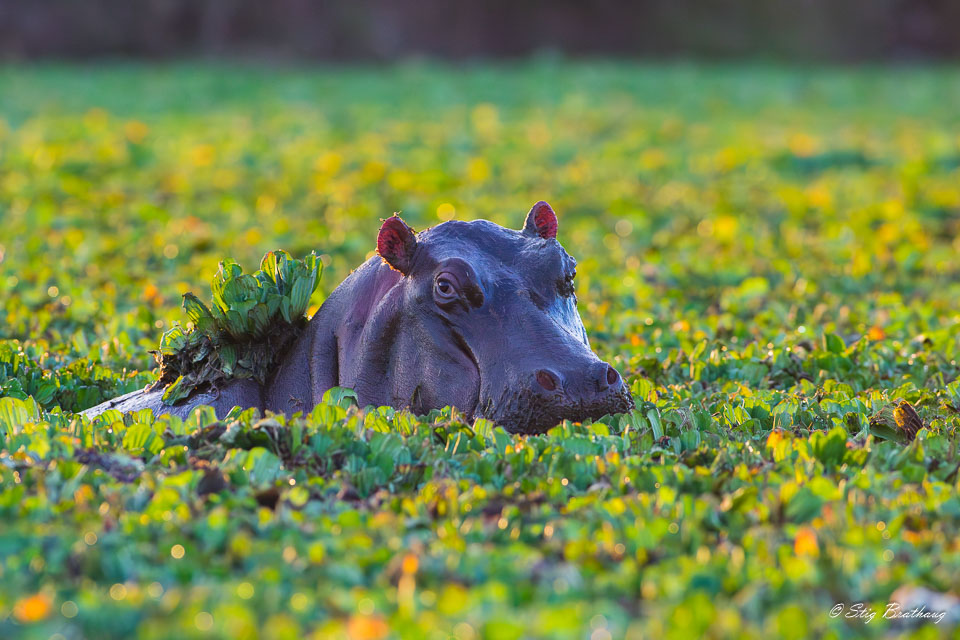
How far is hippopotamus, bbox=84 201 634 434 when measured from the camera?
147 inches

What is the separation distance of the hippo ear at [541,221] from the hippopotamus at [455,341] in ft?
0.20

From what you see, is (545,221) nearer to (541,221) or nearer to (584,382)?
(541,221)

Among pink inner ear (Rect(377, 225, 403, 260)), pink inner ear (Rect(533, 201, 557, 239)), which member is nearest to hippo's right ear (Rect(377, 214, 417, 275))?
pink inner ear (Rect(377, 225, 403, 260))

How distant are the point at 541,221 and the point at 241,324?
44.8 inches

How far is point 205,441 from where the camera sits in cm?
373

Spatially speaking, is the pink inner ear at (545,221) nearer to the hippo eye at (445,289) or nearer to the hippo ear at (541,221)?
the hippo ear at (541,221)

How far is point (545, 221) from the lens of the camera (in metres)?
4.48

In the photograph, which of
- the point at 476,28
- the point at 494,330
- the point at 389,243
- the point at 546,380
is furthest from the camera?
the point at 476,28

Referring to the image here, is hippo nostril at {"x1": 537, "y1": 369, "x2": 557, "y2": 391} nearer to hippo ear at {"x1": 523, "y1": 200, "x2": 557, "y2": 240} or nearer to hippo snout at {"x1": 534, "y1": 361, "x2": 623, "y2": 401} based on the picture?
hippo snout at {"x1": 534, "y1": 361, "x2": 623, "y2": 401}

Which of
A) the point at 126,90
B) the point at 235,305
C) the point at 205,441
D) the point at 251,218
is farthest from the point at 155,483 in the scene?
the point at 126,90

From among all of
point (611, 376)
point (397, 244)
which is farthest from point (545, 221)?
point (611, 376)

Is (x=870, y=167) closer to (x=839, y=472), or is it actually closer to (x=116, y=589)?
(x=839, y=472)

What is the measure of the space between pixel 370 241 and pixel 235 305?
4256 mm

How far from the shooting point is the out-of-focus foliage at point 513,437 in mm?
2676
